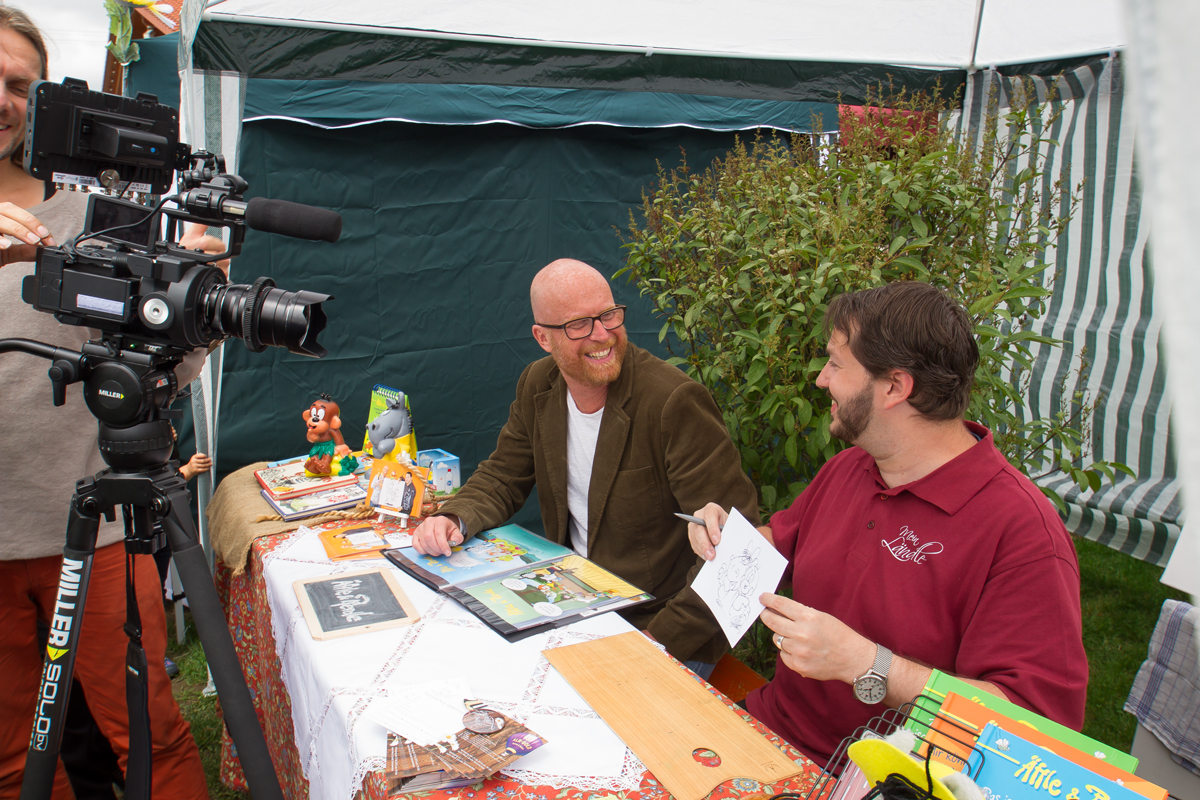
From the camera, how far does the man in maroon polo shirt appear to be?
1.36m

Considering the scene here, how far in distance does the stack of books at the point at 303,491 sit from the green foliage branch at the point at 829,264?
1390mm

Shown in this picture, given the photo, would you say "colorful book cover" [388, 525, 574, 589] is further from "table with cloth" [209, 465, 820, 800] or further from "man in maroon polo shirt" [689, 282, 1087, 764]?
"man in maroon polo shirt" [689, 282, 1087, 764]

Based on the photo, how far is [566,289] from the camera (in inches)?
91.3

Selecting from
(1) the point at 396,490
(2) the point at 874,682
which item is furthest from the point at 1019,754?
(1) the point at 396,490

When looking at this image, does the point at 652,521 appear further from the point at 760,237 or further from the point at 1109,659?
the point at 1109,659

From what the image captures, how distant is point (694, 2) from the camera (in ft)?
12.5

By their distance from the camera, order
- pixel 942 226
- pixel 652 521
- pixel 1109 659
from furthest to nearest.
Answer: pixel 1109 659 → pixel 942 226 → pixel 652 521

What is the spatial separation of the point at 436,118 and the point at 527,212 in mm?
726

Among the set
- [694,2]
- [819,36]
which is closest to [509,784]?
[694,2]

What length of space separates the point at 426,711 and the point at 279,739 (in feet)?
3.71

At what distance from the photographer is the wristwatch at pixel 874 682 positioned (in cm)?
137

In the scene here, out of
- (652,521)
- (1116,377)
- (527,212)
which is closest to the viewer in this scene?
(652,521)

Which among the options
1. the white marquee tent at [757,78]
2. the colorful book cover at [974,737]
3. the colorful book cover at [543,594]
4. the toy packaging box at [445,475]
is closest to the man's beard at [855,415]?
the colorful book cover at [543,594]

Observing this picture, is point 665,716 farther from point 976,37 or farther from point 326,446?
point 976,37
